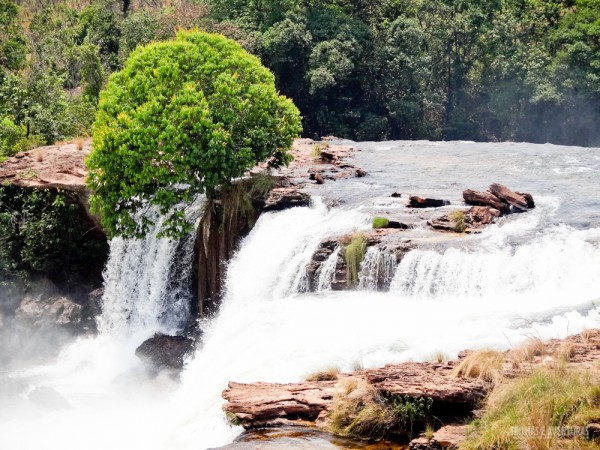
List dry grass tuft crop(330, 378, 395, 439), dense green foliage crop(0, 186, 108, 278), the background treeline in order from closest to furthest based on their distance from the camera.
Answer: dry grass tuft crop(330, 378, 395, 439), dense green foliage crop(0, 186, 108, 278), the background treeline

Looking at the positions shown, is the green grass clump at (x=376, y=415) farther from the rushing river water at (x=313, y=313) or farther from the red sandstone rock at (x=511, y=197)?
the red sandstone rock at (x=511, y=197)

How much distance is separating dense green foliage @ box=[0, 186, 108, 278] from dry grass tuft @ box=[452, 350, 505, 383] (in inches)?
663

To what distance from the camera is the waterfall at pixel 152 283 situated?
22.8 m

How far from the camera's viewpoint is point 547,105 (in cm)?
4641

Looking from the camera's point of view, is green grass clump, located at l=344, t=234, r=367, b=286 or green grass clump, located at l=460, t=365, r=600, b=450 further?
green grass clump, located at l=344, t=234, r=367, b=286

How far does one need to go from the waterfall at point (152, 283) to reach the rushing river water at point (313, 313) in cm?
5

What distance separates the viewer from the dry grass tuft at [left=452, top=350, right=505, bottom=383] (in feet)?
34.9

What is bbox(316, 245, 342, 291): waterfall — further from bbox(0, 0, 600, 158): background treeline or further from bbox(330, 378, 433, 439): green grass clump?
bbox(0, 0, 600, 158): background treeline

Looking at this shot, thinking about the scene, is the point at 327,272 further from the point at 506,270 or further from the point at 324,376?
the point at 324,376

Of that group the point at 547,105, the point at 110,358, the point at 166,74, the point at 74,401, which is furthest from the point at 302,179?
the point at 547,105

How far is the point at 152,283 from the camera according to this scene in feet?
76.0

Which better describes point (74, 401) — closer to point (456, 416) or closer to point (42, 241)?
point (42, 241)

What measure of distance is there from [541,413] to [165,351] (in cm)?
1309

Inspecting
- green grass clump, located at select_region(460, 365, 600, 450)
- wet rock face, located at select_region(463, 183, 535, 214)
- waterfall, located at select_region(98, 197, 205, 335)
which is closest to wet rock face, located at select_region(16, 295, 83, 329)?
waterfall, located at select_region(98, 197, 205, 335)
